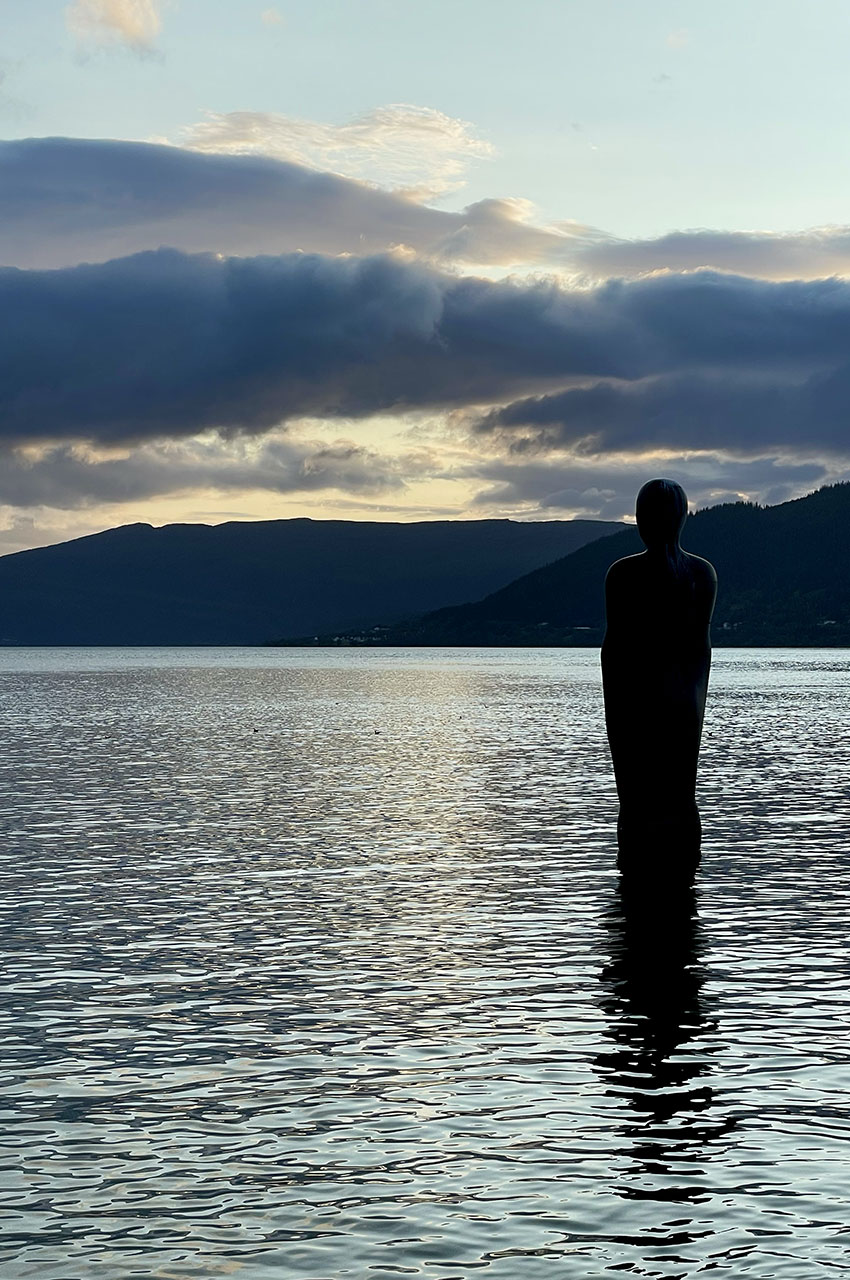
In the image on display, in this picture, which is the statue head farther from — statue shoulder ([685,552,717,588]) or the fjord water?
the fjord water

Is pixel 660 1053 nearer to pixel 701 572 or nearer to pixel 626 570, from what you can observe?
pixel 626 570

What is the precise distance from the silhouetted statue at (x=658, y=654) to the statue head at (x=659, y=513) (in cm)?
2

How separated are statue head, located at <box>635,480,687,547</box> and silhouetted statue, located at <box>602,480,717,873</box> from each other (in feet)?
0.06

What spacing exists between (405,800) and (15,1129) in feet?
110

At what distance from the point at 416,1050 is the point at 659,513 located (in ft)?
41.8

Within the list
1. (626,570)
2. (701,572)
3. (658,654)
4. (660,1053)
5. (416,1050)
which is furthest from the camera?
(701,572)

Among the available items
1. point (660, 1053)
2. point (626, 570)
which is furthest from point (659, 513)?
point (660, 1053)

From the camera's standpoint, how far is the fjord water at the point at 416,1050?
12.1 meters

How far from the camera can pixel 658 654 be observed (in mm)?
27625

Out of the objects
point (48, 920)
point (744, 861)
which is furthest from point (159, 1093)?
point (744, 861)

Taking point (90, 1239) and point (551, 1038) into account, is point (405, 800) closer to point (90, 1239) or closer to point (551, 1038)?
point (551, 1038)

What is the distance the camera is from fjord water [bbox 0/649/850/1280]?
1210 cm

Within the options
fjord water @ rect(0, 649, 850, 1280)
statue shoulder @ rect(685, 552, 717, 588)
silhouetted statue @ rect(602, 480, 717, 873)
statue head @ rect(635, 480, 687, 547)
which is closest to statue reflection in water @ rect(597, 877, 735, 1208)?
fjord water @ rect(0, 649, 850, 1280)

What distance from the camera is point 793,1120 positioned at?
1488 cm
